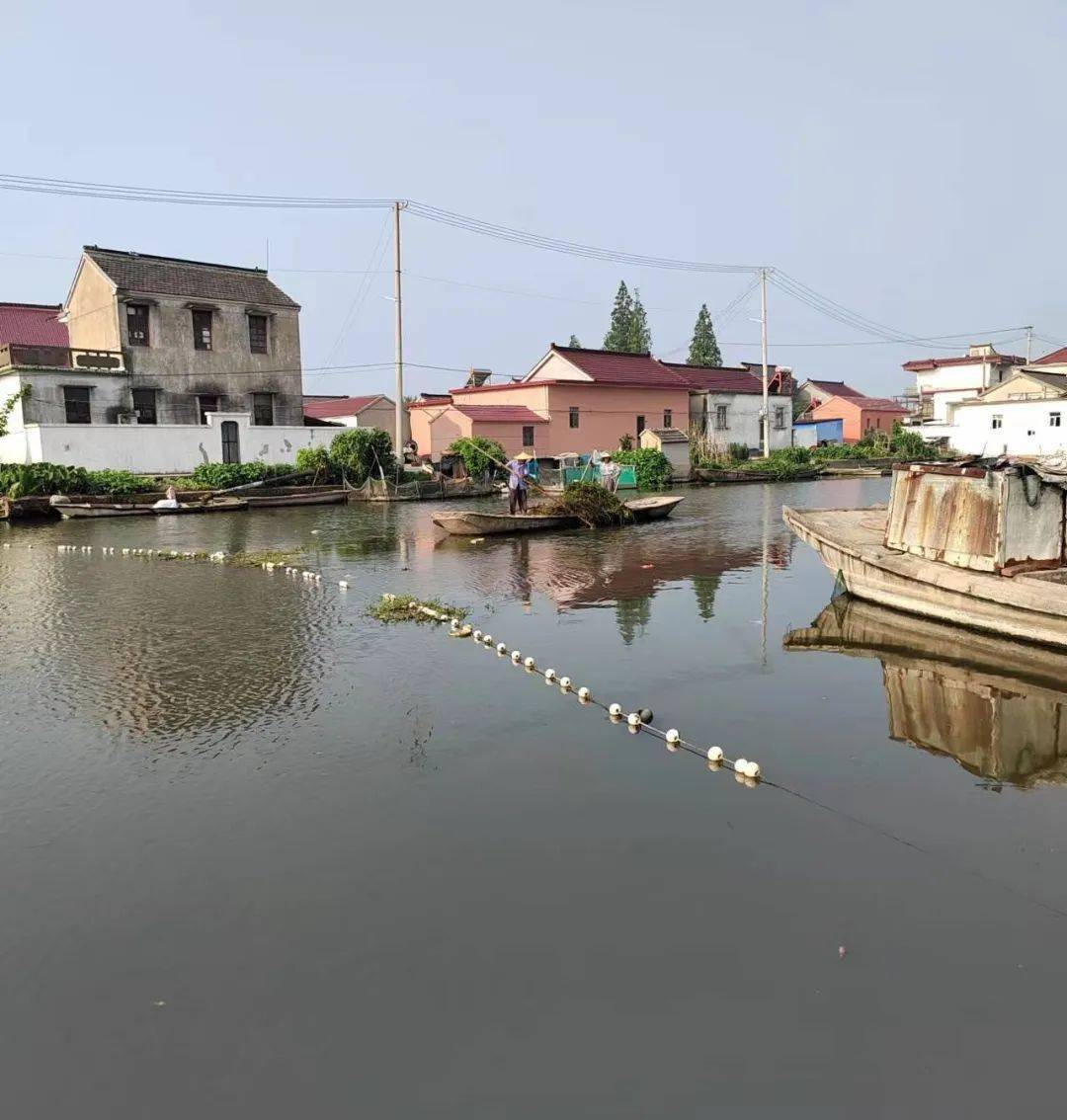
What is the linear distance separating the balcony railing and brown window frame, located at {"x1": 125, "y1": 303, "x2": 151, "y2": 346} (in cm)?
102

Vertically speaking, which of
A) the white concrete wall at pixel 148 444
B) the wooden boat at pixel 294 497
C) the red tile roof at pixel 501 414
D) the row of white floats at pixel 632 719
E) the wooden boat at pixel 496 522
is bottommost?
the row of white floats at pixel 632 719

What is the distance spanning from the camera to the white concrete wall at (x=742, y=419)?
56031 mm

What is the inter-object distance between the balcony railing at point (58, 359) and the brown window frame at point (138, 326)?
1.02m

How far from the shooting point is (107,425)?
3388 centimetres

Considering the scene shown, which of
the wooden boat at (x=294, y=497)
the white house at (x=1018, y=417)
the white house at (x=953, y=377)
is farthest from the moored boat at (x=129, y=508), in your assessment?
the white house at (x=953, y=377)

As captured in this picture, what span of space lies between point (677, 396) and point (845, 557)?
136 feet

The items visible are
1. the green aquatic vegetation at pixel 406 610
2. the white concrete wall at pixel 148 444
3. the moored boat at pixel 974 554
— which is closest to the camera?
the moored boat at pixel 974 554

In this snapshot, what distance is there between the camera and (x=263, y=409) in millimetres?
42875

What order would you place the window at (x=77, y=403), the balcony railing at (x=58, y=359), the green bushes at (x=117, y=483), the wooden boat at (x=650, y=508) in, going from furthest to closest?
the window at (x=77, y=403), the balcony railing at (x=58, y=359), the green bushes at (x=117, y=483), the wooden boat at (x=650, y=508)

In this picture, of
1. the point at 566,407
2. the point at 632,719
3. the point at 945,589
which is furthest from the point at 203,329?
the point at 632,719

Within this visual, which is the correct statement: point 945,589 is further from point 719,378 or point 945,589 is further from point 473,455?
point 719,378

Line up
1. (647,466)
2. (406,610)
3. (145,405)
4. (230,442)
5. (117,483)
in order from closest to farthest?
(406,610)
(117,483)
(230,442)
(145,405)
(647,466)

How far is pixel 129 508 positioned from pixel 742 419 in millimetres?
39153

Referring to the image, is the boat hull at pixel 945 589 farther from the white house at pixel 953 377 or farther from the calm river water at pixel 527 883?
the white house at pixel 953 377
